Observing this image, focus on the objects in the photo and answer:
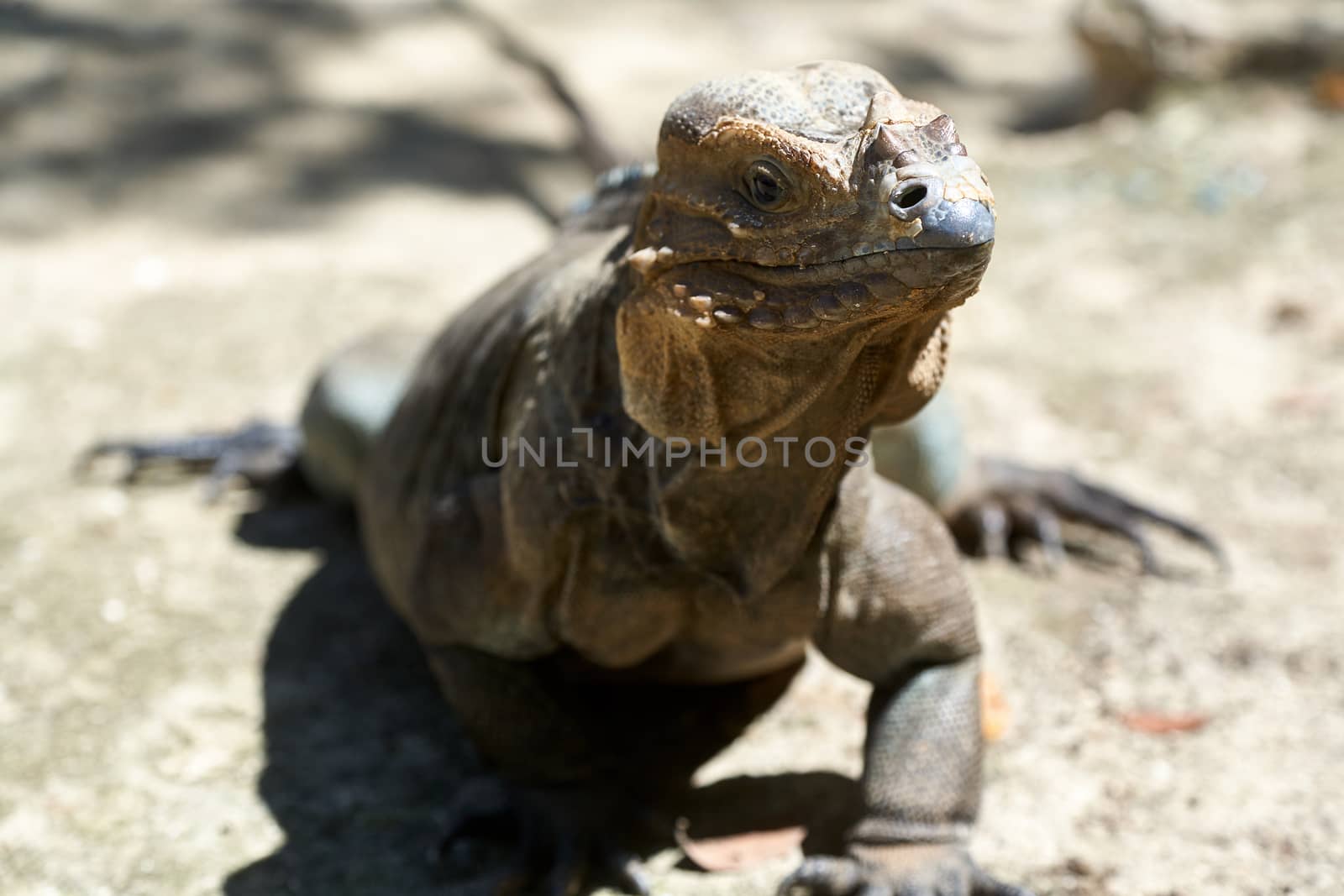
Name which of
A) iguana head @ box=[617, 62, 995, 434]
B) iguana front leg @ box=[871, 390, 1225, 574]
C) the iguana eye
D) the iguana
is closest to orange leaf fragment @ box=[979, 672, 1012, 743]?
the iguana

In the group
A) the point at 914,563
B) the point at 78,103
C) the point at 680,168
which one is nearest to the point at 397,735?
the point at 914,563

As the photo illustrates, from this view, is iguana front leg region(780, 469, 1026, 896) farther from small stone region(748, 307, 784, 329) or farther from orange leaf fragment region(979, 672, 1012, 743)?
small stone region(748, 307, 784, 329)

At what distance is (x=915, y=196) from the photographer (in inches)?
86.5

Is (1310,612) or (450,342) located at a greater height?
(450,342)

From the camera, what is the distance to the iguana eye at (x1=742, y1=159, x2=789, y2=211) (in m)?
2.37

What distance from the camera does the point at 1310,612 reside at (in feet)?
13.9

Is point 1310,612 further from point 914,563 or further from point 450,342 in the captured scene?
point 450,342

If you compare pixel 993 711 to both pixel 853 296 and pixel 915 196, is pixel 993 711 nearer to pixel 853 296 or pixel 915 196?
pixel 853 296

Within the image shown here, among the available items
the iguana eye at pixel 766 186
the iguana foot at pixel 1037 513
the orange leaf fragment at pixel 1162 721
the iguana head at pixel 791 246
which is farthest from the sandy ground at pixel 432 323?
the iguana eye at pixel 766 186

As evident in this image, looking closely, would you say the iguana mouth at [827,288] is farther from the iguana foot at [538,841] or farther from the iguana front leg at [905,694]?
the iguana foot at [538,841]

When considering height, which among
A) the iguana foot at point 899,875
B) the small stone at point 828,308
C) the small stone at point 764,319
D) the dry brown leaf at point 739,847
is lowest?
the dry brown leaf at point 739,847

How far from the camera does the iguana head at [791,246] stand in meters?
2.22

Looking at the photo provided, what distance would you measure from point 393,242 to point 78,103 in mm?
2333

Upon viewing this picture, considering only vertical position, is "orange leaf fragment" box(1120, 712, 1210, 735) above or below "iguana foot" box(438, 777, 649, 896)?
above
